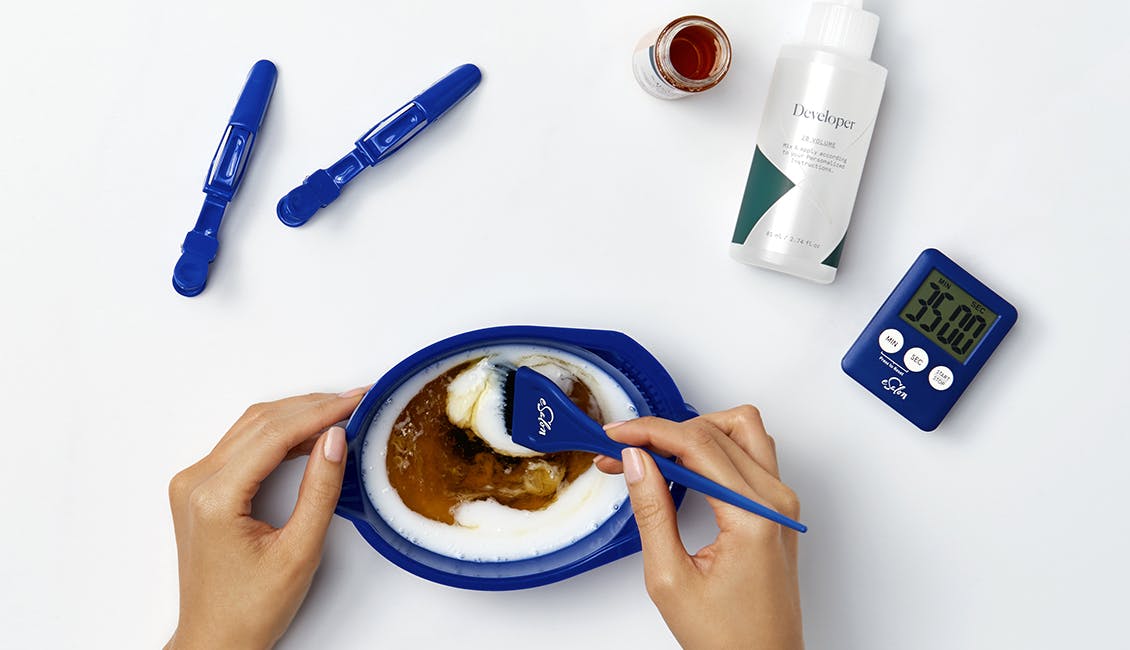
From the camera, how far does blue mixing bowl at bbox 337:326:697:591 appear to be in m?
0.73

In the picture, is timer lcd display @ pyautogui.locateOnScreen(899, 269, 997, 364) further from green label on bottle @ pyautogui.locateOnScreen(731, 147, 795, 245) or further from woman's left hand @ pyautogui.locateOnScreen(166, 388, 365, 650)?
woman's left hand @ pyautogui.locateOnScreen(166, 388, 365, 650)

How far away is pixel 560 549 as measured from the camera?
77cm

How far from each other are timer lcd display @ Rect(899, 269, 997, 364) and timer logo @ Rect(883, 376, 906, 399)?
0.18 feet

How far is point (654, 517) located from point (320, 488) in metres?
0.28

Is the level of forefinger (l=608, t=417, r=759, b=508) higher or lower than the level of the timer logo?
higher

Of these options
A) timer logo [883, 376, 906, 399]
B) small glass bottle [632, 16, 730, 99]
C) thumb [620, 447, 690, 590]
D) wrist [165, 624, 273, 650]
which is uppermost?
small glass bottle [632, 16, 730, 99]

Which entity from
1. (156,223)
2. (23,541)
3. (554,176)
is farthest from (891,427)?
(23,541)

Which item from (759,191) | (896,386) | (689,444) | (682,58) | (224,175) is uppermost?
(224,175)

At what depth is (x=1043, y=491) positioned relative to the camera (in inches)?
34.9

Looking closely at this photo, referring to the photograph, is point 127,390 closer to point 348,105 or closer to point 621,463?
point 348,105

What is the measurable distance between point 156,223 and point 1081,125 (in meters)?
0.94

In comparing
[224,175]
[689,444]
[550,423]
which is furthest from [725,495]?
[224,175]

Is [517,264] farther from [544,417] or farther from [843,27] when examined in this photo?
[843,27]

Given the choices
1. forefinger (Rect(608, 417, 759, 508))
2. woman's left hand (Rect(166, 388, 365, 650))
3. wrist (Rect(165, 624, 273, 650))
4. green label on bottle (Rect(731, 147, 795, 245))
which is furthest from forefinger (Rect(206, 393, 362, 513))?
green label on bottle (Rect(731, 147, 795, 245))
